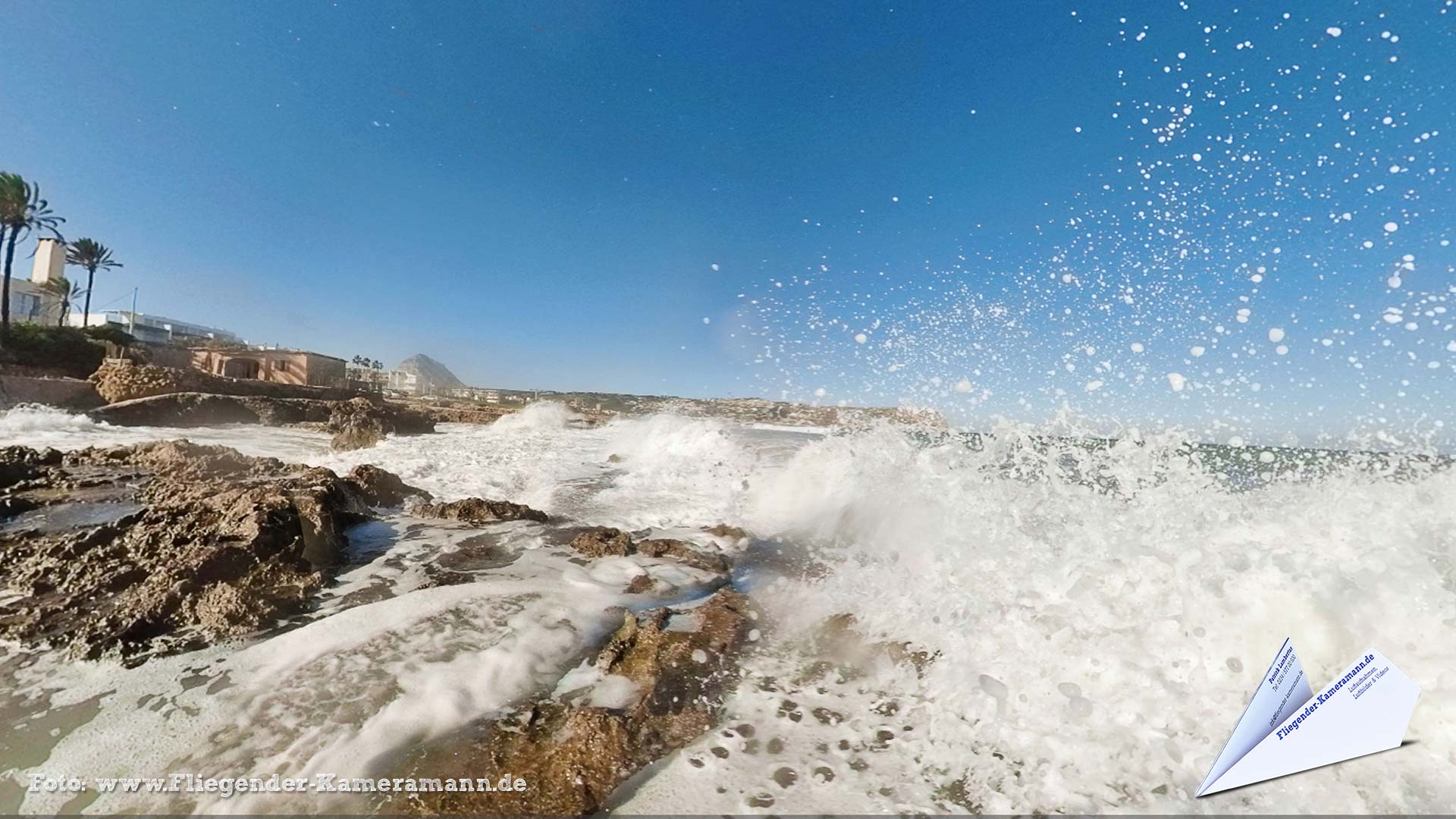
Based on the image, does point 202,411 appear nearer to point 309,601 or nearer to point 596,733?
point 309,601

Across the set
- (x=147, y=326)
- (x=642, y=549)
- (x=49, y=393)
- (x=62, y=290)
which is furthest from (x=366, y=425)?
(x=147, y=326)

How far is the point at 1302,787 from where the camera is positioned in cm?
231

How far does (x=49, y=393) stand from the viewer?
18.7 metres

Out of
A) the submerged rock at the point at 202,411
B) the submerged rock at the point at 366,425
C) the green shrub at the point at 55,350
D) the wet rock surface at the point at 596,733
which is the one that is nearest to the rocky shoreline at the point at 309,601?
the wet rock surface at the point at 596,733

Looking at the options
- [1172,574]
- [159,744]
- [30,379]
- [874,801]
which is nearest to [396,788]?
[159,744]

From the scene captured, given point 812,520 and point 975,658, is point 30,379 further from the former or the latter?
point 975,658

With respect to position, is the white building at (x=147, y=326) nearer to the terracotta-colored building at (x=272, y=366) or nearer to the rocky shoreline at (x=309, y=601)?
the terracotta-colored building at (x=272, y=366)

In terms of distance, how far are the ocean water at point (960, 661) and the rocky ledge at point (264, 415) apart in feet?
39.9

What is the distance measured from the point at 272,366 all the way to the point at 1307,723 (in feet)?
180

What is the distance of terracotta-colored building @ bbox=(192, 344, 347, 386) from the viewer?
40062 mm

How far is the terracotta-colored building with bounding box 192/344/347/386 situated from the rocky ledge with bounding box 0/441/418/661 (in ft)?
134

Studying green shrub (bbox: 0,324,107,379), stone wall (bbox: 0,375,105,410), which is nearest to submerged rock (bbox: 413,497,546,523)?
stone wall (bbox: 0,375,105,410)

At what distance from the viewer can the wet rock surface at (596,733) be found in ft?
7.67

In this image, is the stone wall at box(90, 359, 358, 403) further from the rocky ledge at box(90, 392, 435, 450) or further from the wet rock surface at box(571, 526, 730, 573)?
the wet rock surface at box(571, 526, 730, 573)
